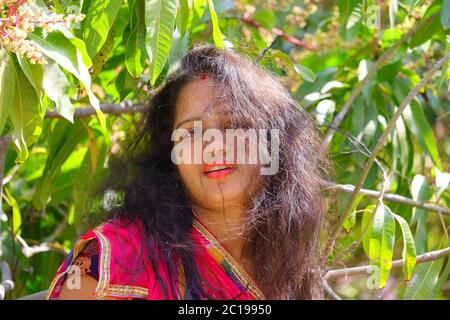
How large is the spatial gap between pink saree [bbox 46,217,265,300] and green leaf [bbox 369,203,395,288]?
0.26 metres

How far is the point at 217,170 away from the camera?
1.62 metres

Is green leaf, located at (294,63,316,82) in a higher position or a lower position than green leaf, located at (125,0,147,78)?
lower

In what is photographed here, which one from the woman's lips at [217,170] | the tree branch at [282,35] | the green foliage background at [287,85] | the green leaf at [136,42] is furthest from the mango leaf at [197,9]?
the tree branch at [282,35]

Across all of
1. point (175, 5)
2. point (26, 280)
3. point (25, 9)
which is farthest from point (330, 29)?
point (25, 9)

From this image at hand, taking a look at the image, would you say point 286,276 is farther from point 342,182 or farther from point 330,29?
point 330,29

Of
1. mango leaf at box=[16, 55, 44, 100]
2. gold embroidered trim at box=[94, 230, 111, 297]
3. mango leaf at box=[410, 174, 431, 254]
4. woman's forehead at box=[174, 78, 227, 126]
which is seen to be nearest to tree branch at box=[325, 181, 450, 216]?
mango leaf at box=[410, 174, 431, 254]

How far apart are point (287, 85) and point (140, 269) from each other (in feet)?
1.94

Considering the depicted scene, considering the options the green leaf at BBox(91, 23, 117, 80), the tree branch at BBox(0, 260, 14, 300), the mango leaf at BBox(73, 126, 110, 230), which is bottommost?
the tree branch at BBox(0, 260, 14, 300)

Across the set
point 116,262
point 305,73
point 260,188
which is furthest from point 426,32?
point 116,262

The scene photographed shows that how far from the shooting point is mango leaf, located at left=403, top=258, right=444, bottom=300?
1965 mm

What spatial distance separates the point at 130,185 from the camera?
171 centimetres

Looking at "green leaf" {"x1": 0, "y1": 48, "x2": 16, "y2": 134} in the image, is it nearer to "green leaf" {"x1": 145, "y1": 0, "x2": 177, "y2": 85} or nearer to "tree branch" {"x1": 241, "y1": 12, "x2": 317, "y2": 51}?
"green leaf" {"x1": 145, "y1": 0, "x2": 177, "y2": 85}

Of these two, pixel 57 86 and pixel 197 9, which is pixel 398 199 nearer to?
pixel 197 9

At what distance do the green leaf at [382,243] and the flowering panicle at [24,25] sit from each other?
28.4 inches
